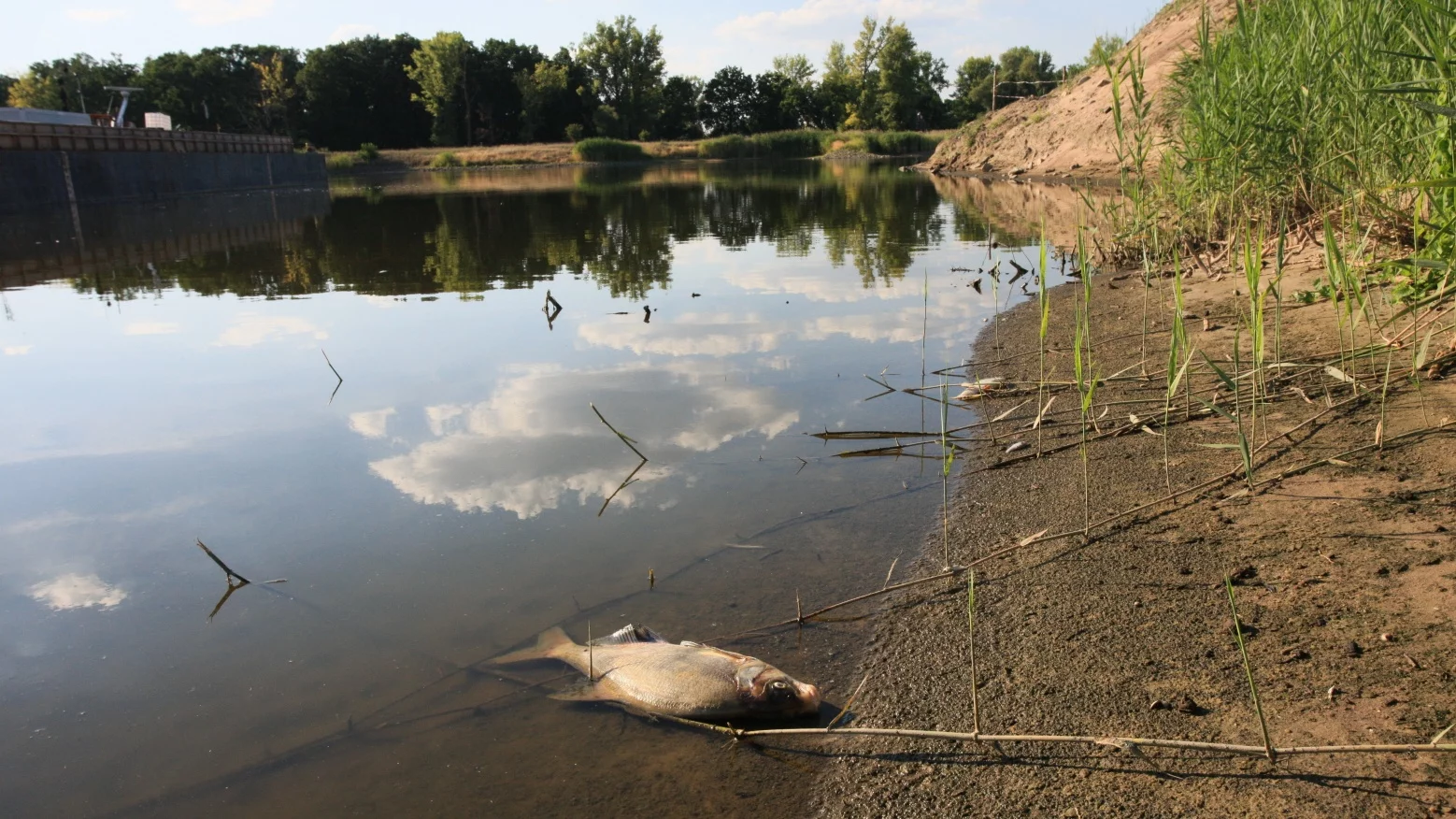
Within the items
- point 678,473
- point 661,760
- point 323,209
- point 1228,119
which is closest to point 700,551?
point 678,473

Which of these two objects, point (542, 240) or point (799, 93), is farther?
point (799, 93)

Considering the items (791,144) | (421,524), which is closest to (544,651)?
(421,524)

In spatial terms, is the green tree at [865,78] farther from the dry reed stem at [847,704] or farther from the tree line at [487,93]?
the dry reed stem at [847,704]

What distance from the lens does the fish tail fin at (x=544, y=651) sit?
4012 millimetres

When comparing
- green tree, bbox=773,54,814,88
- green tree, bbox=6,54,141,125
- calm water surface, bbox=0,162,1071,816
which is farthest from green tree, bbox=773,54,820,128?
calm water surface, bbox=0,162,1071,816

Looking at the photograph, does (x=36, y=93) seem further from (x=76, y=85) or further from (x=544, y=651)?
(x=544, y=651)

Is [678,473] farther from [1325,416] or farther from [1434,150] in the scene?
[1434,150]

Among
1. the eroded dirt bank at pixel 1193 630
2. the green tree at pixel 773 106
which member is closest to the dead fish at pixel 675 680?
the eroded dirt bank at pixel 1193 630

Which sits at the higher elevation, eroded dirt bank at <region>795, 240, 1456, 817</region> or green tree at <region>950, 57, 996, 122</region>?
green tree at <region>950, 57, 996, 122</region>

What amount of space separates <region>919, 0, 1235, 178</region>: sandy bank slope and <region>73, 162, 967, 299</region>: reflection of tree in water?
5.58 meters

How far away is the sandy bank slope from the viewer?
31156mm

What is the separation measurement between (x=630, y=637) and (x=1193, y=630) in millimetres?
2211

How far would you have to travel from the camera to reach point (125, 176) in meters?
37.7

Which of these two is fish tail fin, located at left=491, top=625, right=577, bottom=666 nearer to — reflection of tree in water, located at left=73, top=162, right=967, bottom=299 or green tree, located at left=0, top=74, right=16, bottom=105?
reflection of tree in water, located at left=73, top=162, right=967, bottom=299
